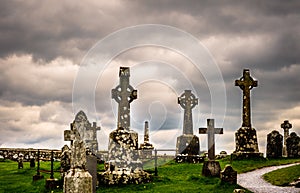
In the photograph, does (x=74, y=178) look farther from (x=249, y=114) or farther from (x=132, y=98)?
(x=249, y=114)

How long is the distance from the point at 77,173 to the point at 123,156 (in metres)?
12.7

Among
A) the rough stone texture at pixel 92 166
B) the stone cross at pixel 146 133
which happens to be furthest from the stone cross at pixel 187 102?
the rough stone texture at pixel 92 166

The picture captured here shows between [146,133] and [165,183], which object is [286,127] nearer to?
[146,133]

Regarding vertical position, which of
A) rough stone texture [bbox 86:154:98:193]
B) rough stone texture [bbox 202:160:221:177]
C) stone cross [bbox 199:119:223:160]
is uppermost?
stone cross [bbox 199:119:223:160]

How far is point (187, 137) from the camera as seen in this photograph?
136 feet

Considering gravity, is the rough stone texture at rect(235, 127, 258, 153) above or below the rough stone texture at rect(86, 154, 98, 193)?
above

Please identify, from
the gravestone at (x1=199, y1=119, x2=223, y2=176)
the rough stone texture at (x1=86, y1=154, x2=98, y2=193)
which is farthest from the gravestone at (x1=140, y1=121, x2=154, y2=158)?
the rough stone texture at (x1=86, y1=154, x2=98, y2=193)

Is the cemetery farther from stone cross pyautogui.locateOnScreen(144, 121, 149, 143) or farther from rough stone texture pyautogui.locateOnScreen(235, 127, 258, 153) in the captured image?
stone cross pyautogui.locateOnScreen(144, 121, 149, 143)

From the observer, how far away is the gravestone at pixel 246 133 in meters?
39.9

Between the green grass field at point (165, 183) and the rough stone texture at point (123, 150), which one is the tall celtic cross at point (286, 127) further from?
the rough stone texture at point (123, 150)

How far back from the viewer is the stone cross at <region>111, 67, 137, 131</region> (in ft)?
93.0

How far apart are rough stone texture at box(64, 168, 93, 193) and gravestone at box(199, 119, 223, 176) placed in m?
14.7

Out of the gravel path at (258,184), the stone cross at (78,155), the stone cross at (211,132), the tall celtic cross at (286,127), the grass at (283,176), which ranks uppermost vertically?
the tall celtic cross at (286,127)

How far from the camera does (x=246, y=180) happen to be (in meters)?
29.3
